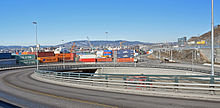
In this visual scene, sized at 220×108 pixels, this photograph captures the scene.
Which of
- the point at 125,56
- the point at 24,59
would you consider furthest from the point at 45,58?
the point at 125,56

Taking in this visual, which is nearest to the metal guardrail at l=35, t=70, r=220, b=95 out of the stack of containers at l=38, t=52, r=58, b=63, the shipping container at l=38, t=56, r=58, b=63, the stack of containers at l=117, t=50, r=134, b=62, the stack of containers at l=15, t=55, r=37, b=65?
the stack of containers at l=117, t=50, r=134, b=62

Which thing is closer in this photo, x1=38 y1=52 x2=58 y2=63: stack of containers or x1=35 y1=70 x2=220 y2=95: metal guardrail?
x1=35 y1=70 x2=220 y2=95: metal guardrail

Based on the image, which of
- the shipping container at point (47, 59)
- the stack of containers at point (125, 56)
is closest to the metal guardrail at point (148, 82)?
the stack of containers at point (125, 56)

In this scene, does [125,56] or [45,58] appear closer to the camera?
[125,56]

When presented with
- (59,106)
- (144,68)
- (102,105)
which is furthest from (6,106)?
(144,68)

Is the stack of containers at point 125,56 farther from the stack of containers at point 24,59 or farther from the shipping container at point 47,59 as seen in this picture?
the stack of containers at point 24,59

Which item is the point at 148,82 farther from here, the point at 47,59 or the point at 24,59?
the point at 47,59

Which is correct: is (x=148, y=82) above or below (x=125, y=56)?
below

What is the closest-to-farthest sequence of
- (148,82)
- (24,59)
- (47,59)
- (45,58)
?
(148,82) → (24,59) → (45,58) → (47,59)

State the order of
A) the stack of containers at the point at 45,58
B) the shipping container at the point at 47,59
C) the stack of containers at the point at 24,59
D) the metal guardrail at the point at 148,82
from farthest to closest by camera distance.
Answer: the stack of containers at the point at 45,58 < the shipping container at the point at 47,59 < the stack of containers at the point at 24,59 < the metal guardrail at the point at 148,82

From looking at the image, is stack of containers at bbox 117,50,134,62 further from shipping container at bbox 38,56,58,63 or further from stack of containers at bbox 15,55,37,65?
stack of containers at bbox 15,55,37,65

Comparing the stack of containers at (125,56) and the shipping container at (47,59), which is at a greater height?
the stack of containers at (125,56)

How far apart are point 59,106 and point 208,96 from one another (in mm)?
8769

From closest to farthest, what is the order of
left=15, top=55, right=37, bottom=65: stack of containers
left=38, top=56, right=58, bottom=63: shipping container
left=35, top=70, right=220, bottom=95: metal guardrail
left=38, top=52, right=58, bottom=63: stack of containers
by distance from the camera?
left=35, top=70, right=220, bottom=95: metal guardrail
left=15, top=55, right=37, bottom=65: stack of containers
left=38, top=56, right=58, bottom=63: shipping container
left=38, top=52, right=58, bottom=63: stack of containers
